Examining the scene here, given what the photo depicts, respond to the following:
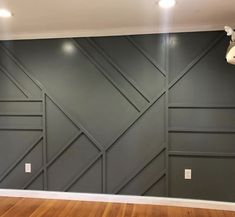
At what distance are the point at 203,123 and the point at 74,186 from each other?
1668 millimetres

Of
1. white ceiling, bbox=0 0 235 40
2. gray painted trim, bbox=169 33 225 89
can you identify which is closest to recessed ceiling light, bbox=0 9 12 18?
white ceiling, bbox=0 0 235 40

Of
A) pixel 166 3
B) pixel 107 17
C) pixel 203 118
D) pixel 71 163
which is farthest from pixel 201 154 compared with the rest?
pixel 107 17

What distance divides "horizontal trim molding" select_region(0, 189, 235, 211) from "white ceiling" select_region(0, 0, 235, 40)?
1.88m

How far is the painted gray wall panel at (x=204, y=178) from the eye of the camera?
9.34ft

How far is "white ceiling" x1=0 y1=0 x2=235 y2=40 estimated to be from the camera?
7.16 ft

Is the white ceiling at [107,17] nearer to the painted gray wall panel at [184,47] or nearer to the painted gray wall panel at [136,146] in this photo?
the painted gray wall panel at [184,47]

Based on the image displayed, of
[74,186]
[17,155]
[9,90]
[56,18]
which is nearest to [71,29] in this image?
[56,18]

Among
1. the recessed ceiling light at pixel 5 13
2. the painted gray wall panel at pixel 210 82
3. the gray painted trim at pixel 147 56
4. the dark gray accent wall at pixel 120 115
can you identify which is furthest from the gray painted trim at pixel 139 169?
the recessed ceiling light at pixel 5 13

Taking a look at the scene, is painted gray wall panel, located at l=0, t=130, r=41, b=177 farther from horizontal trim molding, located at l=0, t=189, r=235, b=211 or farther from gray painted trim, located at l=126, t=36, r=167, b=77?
gray painted trim, located at l=126, t=36, r=167, b=77

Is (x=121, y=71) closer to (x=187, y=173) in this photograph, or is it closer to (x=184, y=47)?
(x=184, y=47)

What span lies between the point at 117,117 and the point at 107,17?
3.61 feet

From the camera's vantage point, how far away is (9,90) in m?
3.17

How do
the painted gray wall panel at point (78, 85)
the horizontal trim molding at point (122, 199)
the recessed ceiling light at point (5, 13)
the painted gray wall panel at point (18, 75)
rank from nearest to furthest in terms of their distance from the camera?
the recessed ceiling light at point (5, 13) < the horizontal trim molding at point (122, 199) < the painted gray wall panel at point (78, 85) < the painted gray wall panel at point (18, 75)

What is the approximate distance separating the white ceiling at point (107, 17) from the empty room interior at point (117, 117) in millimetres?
21
